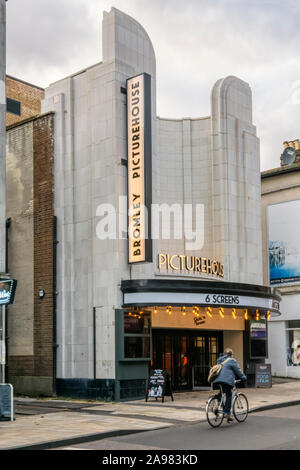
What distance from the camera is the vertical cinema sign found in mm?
22500

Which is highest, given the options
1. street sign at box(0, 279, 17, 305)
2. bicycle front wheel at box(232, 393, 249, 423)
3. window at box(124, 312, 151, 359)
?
street sign at box(0, 279, 17, 305)

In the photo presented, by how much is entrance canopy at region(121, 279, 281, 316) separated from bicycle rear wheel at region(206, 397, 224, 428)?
276 inches

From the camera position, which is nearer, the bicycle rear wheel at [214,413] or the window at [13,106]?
the bicycle rear wheel at [214,413]

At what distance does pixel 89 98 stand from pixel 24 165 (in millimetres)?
3851

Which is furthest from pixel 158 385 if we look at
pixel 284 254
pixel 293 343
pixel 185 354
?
pixel 284 254

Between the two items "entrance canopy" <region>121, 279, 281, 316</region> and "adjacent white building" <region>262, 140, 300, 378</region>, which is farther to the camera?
"adjacent white building" <region>262, 140, 300, 378</region>

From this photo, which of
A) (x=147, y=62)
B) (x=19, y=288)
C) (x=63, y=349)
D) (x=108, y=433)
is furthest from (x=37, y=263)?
(x=108, y=433)

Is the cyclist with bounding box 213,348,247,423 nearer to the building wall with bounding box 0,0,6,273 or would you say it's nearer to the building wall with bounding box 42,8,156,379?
the building wall with bounding box 42,8,156,379

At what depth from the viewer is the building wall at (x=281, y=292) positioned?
112 ft

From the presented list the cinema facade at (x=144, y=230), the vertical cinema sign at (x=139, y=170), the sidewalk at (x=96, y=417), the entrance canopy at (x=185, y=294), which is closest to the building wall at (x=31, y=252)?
the cinema facade at (x=144, y=230)

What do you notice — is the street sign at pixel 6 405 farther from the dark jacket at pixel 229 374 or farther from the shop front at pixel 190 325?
the shop front at pixel 190 325

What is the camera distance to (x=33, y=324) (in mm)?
24953

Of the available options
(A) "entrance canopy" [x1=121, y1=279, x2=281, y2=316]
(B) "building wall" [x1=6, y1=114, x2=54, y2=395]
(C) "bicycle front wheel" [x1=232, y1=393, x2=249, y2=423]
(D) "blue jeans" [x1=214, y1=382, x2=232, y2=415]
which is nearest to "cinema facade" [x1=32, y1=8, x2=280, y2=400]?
(A) "entrance canopy" [x1=121, y1=279, x2=281, y2=316]

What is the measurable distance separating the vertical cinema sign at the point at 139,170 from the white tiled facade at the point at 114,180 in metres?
0.40
